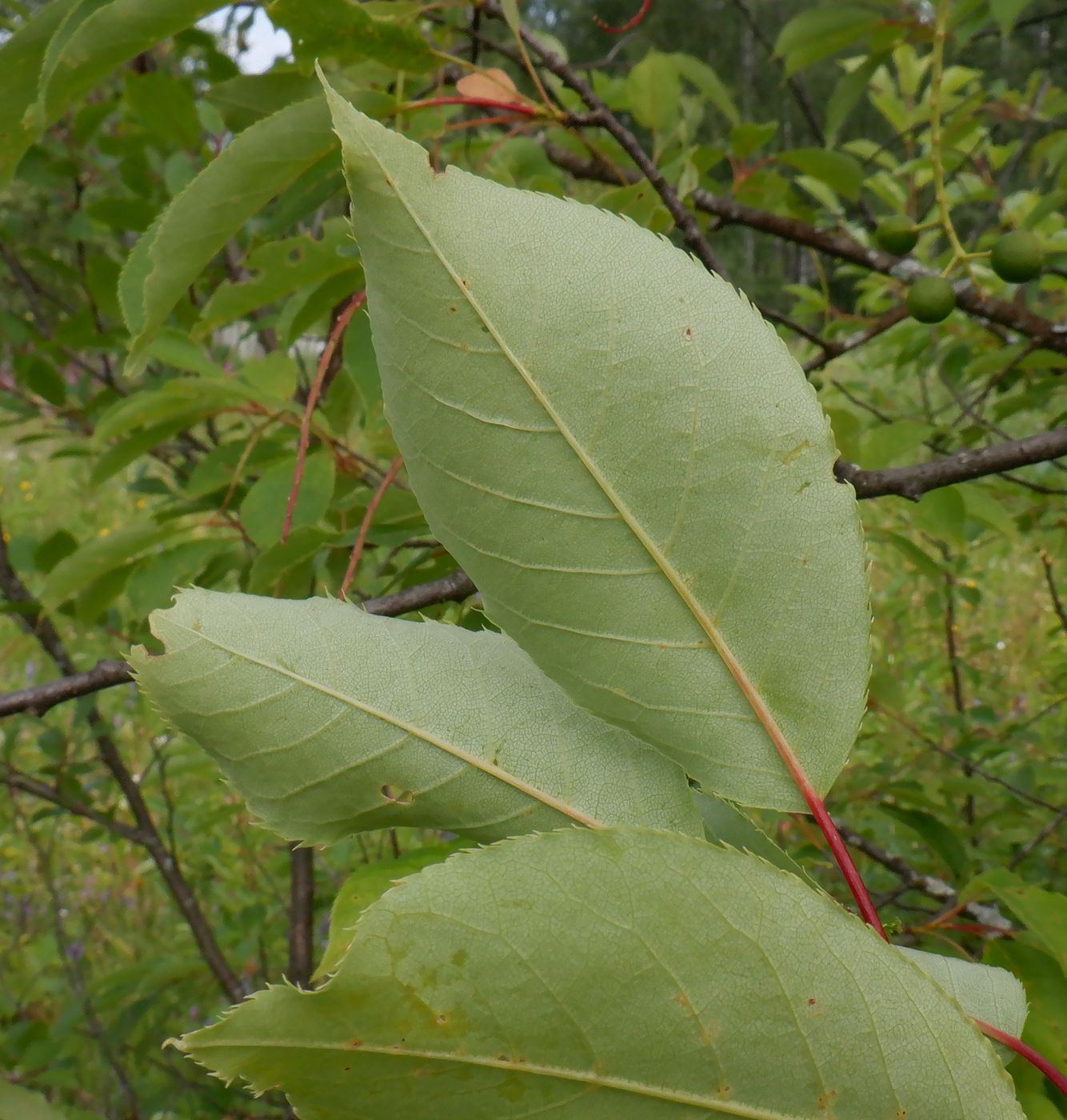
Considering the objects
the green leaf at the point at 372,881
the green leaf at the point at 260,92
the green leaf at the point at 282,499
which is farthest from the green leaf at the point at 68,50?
the green leaf at the point at 372,881

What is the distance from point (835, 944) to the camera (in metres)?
0.36

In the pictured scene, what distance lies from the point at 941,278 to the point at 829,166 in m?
0.56

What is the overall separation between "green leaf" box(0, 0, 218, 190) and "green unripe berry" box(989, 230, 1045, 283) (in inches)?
37.2

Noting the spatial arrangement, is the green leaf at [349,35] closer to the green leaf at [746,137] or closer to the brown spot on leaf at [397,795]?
the brown spot on leaf at [397,795]

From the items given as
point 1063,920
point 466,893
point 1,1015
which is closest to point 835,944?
point 466,893

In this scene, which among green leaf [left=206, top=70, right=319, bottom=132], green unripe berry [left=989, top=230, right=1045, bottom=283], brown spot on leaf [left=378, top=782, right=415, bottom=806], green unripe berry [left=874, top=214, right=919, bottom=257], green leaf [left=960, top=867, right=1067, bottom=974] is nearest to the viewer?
brown spot on leaf [left=378, top=782, right=415, bottom=806]

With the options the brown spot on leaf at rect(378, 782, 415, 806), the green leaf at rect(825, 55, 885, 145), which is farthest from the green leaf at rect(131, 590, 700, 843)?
the green leaf at rect(825, 55, 885, 145)

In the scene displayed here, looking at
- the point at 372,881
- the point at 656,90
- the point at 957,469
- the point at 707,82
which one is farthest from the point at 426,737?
the point at 707,82

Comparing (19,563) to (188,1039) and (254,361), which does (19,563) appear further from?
(188,1039)

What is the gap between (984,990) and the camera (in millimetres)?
492

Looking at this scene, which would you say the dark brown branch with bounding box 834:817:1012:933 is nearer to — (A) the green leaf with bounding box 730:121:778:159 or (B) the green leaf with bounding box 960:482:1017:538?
(B) the green leaf with bounding box 960:482:1017:538

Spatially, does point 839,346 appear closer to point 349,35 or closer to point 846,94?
point 349,35

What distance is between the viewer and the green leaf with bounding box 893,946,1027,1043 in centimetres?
48

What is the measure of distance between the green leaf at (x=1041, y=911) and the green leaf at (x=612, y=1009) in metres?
0.48
